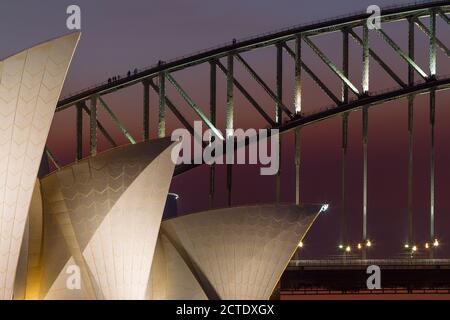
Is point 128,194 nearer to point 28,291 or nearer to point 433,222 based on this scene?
point 28,291

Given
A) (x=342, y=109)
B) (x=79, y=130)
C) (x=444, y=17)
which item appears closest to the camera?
(x=342, y=109)

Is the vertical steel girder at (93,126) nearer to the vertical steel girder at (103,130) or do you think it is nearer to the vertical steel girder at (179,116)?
the vertical steel girder at (103,130)

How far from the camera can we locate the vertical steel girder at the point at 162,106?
320 feet

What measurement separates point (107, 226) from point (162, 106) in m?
44.6

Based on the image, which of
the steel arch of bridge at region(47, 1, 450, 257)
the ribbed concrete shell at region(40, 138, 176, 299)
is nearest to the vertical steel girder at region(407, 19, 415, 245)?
the steel arch of bridge at region(47, 1, 450, 257)

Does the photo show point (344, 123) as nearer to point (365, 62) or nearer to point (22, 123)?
point (365, 62)

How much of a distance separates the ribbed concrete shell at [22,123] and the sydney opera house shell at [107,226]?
0.04m

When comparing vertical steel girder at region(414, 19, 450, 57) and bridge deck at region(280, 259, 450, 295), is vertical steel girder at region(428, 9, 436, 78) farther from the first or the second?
bridge deck at region(280, 259, 450, 295)

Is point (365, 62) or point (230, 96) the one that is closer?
point (230, 96)

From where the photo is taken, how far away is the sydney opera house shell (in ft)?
157

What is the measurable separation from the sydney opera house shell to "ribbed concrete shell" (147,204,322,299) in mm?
46

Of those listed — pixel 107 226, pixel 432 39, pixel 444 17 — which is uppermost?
pixel 444 17

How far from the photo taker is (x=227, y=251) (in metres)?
60.3

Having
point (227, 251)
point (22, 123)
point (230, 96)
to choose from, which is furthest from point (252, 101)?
point (22, 123)
